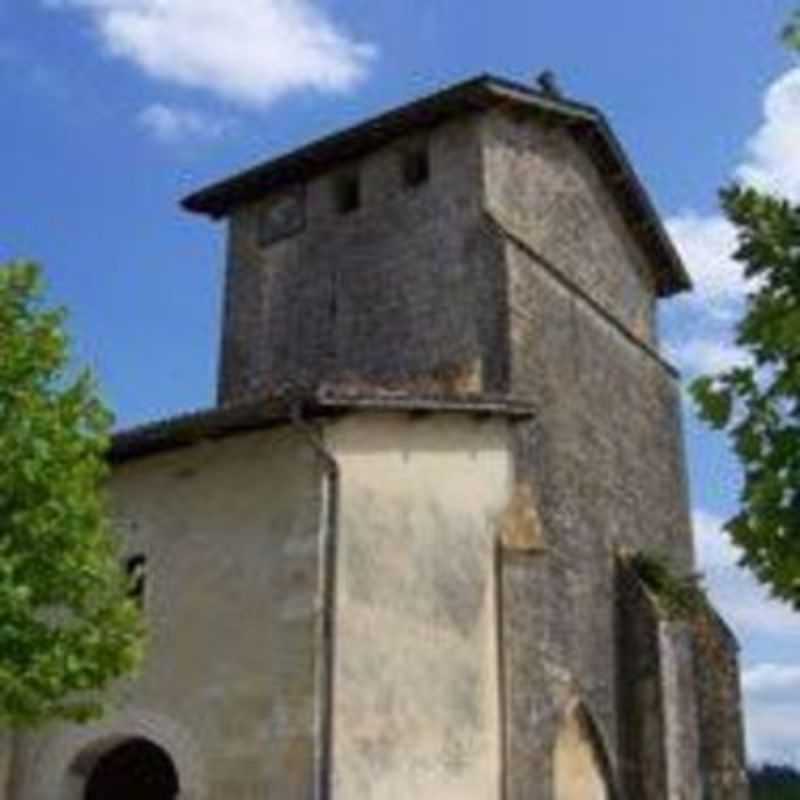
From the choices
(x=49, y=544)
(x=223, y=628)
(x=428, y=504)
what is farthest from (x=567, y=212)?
(x=49, y=544)

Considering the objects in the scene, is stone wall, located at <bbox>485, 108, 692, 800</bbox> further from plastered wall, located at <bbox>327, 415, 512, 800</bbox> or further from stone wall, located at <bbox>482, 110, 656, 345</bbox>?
plastered wall, located at <bbox>327, 415, 512, 800</bbox>

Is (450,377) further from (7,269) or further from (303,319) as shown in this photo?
(7,269)

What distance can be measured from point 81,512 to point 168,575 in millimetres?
4963

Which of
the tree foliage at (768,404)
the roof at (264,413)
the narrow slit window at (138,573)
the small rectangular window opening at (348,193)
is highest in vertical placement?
the small rectangular window opening at (348,193)

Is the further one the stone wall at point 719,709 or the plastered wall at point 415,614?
the stone wall at point 719,709

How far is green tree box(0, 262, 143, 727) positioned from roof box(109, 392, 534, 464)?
3.42 metres

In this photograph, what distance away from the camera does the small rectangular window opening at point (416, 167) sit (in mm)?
25177

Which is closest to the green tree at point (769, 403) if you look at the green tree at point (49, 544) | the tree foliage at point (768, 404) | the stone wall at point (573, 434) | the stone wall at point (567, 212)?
the tree foliage at point (768, 404)

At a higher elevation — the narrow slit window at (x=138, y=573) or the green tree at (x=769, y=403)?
the narrow slit window at (x=138, y=573)

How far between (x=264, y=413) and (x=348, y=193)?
8365mm

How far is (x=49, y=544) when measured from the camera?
1420 cm

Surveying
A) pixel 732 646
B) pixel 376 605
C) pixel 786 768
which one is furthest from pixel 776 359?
pixel 786 768

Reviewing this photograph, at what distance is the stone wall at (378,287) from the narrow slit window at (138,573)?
14.1 feet

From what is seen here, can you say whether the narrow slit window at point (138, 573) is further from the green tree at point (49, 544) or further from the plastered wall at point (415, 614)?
the green tree at point (49, 544)
